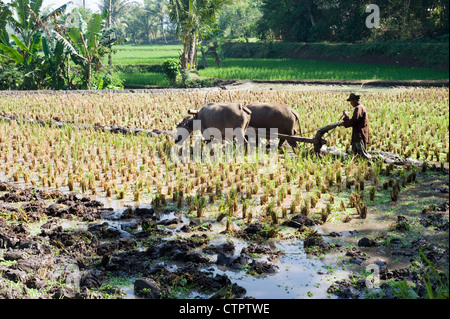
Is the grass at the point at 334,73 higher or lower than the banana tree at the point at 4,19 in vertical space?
lower

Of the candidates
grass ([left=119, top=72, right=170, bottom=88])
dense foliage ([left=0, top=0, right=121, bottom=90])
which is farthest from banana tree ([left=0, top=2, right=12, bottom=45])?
grass ([left=119, top=72, right=170, bottom=88])

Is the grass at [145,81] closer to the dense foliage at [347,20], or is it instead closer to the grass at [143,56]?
the grass at [143,56]

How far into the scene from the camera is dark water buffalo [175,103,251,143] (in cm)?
786

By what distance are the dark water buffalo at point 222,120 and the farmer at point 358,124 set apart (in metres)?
1.56

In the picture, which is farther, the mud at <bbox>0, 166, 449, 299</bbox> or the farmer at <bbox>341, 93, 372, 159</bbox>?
the farmer at <bbox>341, 93, 372, 159</bbox>

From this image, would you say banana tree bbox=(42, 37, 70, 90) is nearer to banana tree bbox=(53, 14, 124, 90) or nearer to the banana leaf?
banana tree bbox=(53, 14, 124, 90)

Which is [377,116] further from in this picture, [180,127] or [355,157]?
[180,127]

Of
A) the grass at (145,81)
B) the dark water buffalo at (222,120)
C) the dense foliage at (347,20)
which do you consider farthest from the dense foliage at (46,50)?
the dense foliage at (347,20)

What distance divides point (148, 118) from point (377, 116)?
514 centimetres

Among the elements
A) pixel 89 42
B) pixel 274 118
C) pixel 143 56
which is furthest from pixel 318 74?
pixel 143 56

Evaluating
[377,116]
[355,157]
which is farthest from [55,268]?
[377,116]

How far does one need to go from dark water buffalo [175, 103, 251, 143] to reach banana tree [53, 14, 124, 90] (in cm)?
1011

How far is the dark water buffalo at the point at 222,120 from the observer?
786 cm

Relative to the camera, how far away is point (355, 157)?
7.56 m
